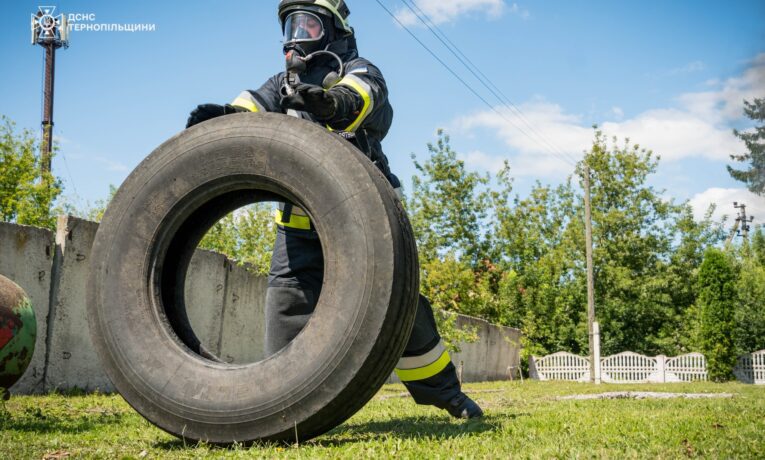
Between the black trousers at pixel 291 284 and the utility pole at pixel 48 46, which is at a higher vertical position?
the utility pole at pixel 48 46

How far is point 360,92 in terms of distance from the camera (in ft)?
11.5

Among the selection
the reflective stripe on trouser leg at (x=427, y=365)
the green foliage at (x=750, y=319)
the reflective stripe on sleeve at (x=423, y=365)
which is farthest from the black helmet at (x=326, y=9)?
the green foliage at (x=750, y=319)

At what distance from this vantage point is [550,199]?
37.1m

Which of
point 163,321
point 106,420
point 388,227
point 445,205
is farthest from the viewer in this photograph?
point 445,205

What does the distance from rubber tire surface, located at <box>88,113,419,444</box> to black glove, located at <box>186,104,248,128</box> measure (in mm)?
268

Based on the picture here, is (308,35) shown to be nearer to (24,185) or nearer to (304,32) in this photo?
(304,32)

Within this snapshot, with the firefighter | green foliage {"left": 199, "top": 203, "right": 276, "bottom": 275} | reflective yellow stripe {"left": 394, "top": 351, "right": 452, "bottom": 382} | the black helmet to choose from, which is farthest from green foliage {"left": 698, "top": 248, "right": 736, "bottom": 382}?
the black helmet

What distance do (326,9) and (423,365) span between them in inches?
85.0

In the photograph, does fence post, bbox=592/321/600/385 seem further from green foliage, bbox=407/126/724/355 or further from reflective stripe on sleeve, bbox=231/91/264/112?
reflective stripe on sleeve, bbox=231/91/264/112

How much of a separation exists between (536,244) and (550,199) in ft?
10.5

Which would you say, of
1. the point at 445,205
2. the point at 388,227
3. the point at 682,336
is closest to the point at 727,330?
the point at 682,336

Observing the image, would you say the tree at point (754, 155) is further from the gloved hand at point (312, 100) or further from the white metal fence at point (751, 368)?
the white metal fence at point (751, 368)

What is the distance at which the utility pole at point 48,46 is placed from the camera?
27.4m

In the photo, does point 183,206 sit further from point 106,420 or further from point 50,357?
point 50,357
